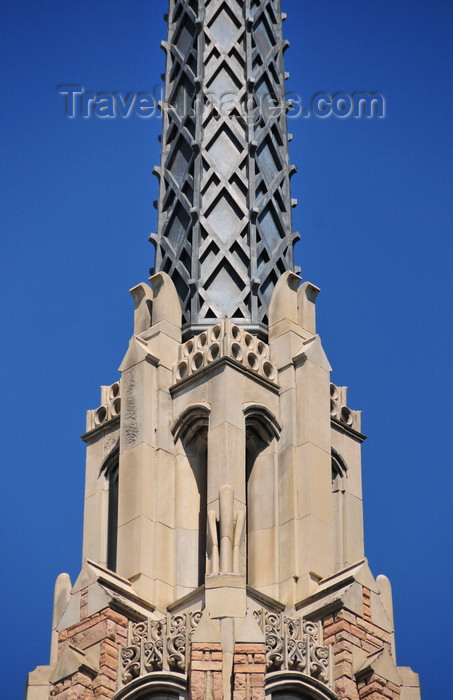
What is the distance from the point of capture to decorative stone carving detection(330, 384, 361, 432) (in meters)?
48.0

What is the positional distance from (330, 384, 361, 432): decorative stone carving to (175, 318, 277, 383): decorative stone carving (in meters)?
1.66

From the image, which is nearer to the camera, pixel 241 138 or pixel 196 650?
pixel 196 650

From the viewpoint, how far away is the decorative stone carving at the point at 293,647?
42312 millimetres

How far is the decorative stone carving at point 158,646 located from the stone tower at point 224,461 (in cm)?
4

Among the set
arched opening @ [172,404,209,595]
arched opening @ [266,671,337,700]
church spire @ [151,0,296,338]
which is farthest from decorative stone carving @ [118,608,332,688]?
church spire @ [151,0,296,338]

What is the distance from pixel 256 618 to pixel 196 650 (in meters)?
1.63

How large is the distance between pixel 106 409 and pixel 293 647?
7.72 meters

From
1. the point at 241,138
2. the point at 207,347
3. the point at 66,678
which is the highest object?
the point at 241,138

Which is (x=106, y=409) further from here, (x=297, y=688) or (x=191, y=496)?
(x=297, y=688)

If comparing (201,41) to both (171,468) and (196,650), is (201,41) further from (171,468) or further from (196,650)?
(196,650)

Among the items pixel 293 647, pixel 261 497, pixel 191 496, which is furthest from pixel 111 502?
pixel 293 647

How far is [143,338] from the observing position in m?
47.8

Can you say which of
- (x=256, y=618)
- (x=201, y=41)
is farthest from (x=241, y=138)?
(x=256, y=618)

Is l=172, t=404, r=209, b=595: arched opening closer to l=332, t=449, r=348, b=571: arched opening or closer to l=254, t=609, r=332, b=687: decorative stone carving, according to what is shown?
l=254, t=609, r=332, b=687: decorative stone carving
